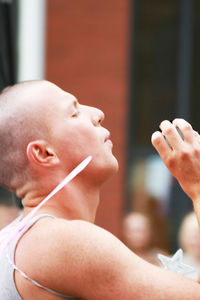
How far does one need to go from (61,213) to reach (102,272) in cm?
30

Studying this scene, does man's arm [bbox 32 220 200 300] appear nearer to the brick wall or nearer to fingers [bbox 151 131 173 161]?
fingers [bbox 151 131 173 161]

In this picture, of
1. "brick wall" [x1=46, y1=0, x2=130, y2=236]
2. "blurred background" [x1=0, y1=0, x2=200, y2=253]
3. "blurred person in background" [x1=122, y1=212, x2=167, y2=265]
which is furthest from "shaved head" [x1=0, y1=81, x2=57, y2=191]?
"brick wall" [x1=46, y1=0, x2=130, y2=236]

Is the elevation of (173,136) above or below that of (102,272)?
above

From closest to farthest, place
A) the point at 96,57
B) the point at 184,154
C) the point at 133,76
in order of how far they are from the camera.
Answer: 1. the point at 184,154
2. the point at 96,57
3. the point at 133,76

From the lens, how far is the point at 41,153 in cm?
166

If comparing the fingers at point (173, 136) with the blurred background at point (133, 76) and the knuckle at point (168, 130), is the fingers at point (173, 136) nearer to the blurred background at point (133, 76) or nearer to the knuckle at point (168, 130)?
the knuckle at point (168, 130)

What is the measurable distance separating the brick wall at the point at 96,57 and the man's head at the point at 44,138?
6799 mm

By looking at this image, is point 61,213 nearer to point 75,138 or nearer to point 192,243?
point 75,138

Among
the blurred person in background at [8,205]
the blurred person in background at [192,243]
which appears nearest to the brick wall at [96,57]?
the blurred person in background at [192,243]

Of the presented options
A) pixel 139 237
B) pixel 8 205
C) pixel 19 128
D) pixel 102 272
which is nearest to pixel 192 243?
Answer: pixel 139 237

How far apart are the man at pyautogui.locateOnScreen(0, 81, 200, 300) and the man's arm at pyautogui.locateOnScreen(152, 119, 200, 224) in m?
0.03

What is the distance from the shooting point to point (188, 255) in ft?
16.8

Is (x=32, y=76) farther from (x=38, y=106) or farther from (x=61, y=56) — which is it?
(x=61, y=56)

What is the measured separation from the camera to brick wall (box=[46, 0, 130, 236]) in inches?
335
